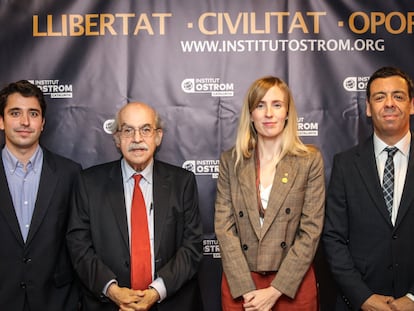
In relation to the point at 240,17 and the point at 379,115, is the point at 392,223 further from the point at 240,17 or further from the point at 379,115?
the point at 240,17

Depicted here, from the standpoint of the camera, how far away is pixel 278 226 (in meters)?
2.86

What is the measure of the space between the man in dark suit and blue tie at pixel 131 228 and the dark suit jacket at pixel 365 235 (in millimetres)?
772

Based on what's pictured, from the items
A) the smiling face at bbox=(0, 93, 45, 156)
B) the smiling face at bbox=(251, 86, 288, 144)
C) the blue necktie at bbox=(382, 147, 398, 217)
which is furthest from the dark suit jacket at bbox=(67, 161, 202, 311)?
the blue necktie at bbox=(382, 147, 398, 217)

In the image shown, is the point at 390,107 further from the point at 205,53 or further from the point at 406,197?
the point at 205,53

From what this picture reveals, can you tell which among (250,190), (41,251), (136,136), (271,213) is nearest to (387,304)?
(271,213)

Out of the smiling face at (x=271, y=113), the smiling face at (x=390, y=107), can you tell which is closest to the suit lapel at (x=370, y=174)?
the smiling face at (x=390, y=107)

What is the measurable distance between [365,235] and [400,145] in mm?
527

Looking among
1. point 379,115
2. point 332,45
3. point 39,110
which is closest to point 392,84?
point 379,115

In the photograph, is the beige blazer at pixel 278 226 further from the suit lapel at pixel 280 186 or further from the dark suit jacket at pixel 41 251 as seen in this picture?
the dark suit jacket at pixel 41 251

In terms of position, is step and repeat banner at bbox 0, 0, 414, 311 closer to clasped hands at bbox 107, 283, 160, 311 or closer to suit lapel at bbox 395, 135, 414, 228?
suit lapel at bbox 395, 135, 414, 228

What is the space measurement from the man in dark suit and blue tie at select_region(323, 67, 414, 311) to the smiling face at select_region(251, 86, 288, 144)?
420mm

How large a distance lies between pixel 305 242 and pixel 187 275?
2.17 feet

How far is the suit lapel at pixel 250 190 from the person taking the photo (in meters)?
2.88

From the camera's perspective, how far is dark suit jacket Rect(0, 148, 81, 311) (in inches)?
117
